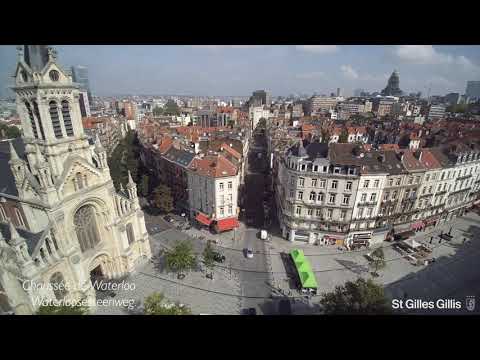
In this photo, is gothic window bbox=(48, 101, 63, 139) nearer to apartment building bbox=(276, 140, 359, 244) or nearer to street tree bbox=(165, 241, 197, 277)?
street tree bbox=(165, 241, 197, 277)

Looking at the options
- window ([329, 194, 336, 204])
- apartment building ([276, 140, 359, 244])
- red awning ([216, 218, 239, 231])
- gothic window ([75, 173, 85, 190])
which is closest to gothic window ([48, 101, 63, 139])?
gothic window ([75, 173, 85, 190])

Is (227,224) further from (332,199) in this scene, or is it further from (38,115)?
(38,115)

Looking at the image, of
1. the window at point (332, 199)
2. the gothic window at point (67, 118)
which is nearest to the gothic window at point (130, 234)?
the gothic window at point (67, 118)

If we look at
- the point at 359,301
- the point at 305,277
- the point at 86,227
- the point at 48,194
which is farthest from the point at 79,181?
the point at 359,301

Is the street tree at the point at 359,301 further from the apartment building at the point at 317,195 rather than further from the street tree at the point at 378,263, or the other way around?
the apartment building at the point at 317,195

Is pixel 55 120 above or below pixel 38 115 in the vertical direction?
below
